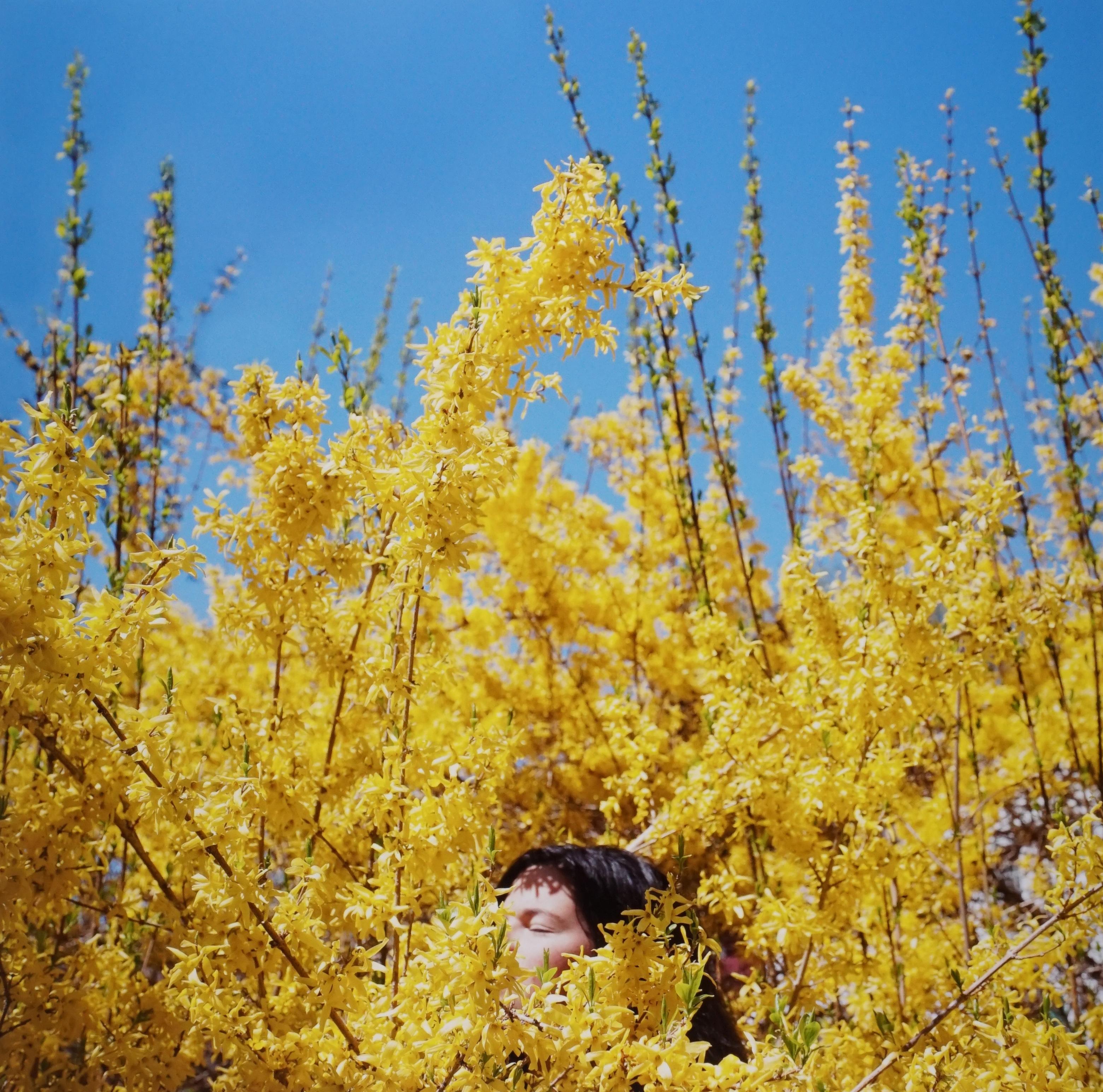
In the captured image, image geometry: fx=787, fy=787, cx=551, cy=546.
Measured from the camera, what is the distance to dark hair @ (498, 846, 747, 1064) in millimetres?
2180

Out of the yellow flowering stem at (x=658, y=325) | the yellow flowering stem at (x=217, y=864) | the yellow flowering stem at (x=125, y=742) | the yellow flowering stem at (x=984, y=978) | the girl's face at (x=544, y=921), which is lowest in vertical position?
the yellow flowering stem at (x=984, y=978)

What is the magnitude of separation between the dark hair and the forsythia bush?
0.35ft

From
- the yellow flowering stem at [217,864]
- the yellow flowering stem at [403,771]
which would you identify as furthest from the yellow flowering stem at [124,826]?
the yellow flowering stem at [403,771]

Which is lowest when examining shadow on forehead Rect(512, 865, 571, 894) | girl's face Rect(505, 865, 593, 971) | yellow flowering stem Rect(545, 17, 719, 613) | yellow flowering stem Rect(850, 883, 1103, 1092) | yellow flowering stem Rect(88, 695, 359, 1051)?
yellow flowering stem Rect(850, 883, 1103, 1092)

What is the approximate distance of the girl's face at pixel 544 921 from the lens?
204 centimetres

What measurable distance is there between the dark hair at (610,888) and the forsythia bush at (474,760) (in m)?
0.11

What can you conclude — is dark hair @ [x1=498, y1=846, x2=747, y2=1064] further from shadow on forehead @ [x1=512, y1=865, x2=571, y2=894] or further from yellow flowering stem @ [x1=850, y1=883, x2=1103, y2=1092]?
yellow flowering stem @ [x1=850, y1=883, x2=1103, y2=1092]

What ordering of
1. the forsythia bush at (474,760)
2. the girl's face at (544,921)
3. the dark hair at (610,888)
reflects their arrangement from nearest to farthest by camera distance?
the forsythia bush at (474,760) < the girl's face at (544,921) < the dark hair at (610,888)

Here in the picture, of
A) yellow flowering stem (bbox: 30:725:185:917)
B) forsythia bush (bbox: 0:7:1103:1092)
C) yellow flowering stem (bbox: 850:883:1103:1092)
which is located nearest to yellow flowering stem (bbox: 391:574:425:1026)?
forsythia bush (bbox: 0:7:1103:1092)

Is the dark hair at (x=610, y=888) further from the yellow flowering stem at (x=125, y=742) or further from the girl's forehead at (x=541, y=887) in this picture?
the yellow flowering stem at (x=125, y=742)

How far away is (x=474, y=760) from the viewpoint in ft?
5.92

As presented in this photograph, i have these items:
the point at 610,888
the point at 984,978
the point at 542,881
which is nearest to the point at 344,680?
the point at 542,881

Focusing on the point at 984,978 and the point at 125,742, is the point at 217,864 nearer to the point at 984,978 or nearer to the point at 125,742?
the point at 125,742

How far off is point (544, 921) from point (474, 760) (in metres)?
0.59
